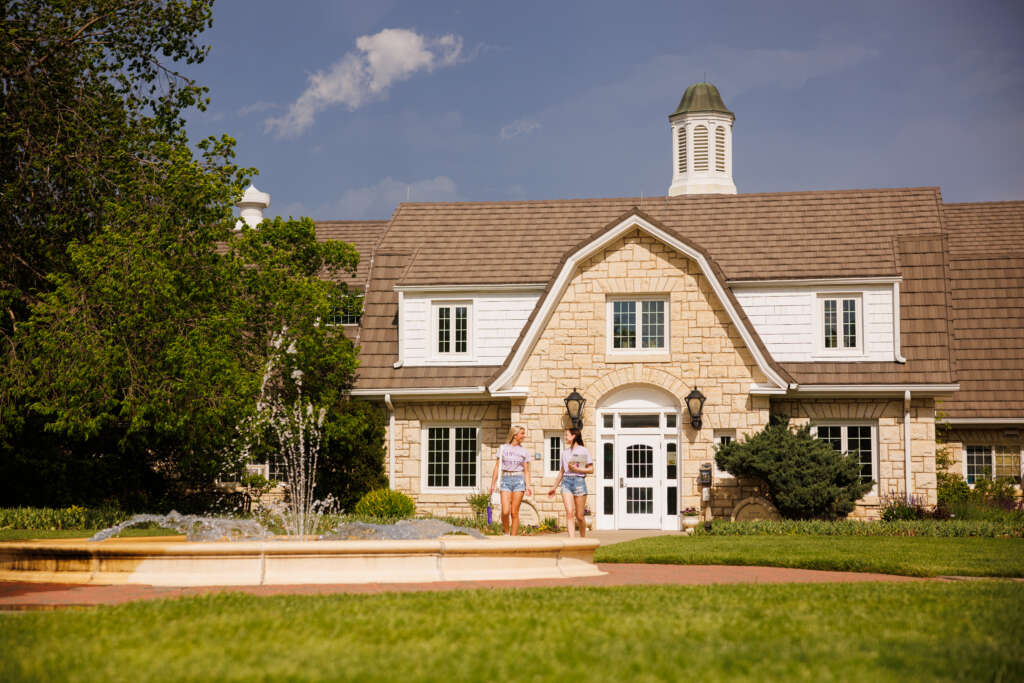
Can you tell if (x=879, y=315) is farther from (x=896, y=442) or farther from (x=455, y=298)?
(x=455, y=298)

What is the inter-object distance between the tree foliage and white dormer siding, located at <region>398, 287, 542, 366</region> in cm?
594

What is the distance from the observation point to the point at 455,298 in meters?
26.0

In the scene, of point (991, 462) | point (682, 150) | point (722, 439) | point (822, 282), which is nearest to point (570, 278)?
point (722, 439)

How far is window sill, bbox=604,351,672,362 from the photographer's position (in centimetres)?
2366

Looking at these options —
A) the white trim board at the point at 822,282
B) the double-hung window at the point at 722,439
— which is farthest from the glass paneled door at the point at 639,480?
the white trim board at the point at 822,282

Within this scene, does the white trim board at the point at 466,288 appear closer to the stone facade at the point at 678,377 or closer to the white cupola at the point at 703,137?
the stone facade at the point at 678,377

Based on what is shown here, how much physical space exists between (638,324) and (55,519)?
12.4 meters

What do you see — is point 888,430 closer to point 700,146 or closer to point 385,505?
point 385,505

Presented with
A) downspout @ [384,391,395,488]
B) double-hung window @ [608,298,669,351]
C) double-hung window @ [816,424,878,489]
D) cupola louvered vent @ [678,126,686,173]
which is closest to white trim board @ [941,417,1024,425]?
double-hung window @ [816,424,878,489]

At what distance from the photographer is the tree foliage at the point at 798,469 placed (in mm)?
21625

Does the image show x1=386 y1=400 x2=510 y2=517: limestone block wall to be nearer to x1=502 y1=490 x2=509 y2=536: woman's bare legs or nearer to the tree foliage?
the tree foliage

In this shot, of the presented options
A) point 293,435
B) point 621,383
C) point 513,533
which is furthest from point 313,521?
point 621,383

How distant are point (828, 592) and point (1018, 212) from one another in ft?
79.3

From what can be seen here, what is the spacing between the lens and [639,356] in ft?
77.9
